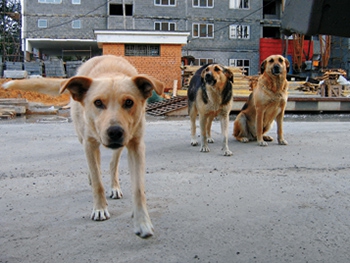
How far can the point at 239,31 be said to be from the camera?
137ft

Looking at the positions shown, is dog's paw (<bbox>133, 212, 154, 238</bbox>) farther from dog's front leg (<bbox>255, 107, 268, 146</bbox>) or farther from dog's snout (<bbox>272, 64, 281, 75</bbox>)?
dog's snout (<bbox>272, 64, 281, 75</bbox>)

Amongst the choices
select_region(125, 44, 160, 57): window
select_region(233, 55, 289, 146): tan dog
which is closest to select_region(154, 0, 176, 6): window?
select_region(125, 44, 160, 57): window

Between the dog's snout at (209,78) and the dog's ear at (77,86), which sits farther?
the dog's snout at (209,78)

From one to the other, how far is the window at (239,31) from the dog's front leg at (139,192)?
131ft

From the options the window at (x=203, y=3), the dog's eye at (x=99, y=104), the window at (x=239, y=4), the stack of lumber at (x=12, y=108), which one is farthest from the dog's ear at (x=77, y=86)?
the window at (x=239, y=4)

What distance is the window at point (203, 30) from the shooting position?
40.6m

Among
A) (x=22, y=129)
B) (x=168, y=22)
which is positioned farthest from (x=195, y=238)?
(x=168, y=22)

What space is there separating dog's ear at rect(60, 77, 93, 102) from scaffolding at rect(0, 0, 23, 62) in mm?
39772

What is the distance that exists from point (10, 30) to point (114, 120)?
48.6m

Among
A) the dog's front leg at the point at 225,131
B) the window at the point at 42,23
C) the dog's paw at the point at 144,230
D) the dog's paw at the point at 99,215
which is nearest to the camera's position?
the dog's paw at the point at 144,230

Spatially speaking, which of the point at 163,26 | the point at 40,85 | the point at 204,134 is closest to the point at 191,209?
the point at 40,85

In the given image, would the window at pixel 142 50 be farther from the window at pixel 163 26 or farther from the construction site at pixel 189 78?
the window at pixel 163 26

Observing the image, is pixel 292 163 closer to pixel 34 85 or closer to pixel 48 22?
pixel 34 85

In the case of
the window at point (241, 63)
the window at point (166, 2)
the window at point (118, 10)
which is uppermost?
the window at point (166, 2)
